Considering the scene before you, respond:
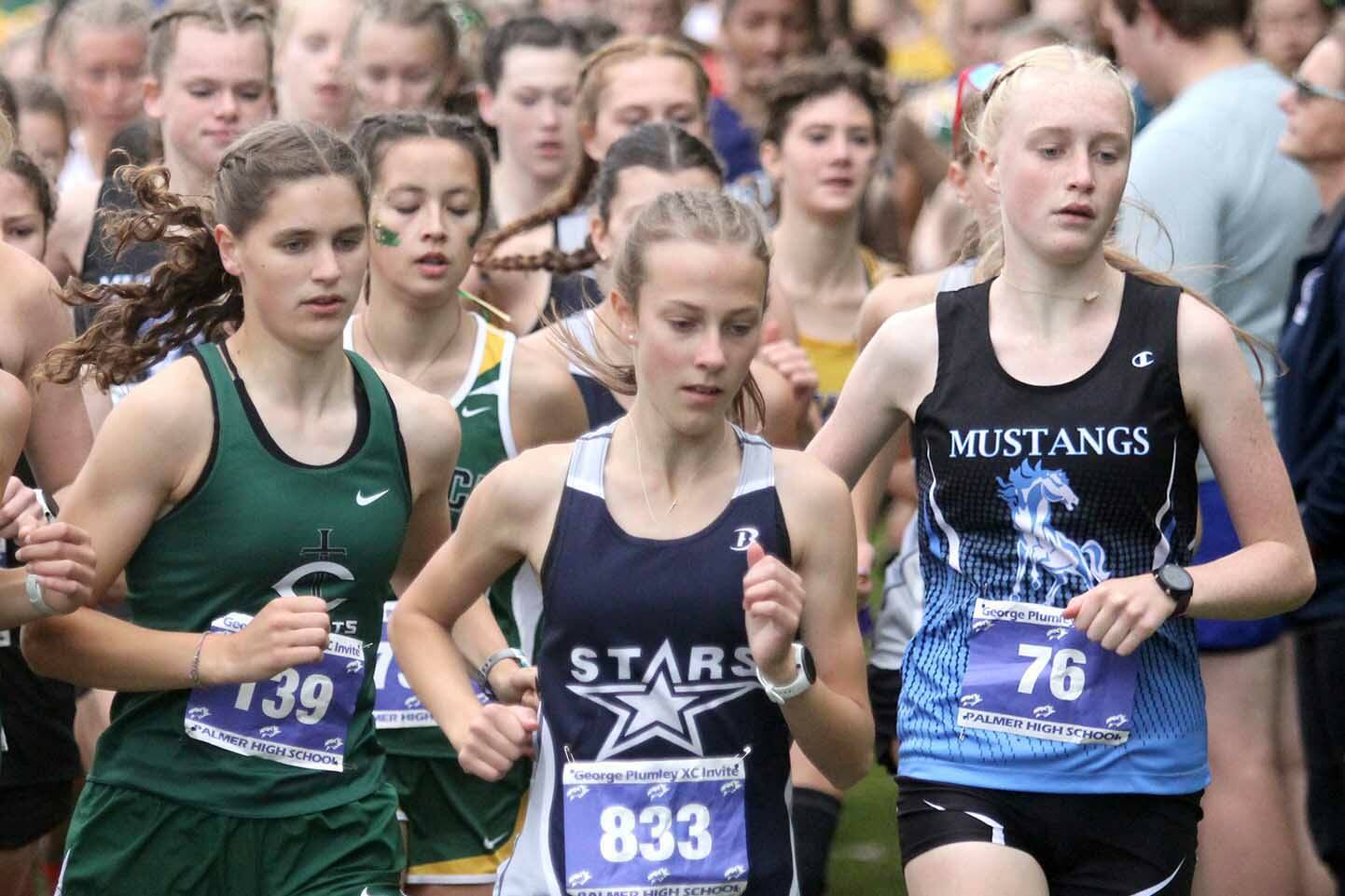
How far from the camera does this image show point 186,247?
440 centimetres

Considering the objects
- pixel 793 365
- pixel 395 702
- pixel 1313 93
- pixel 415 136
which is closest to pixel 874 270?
pixel 793 365

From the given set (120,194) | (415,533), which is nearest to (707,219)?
(415,533)

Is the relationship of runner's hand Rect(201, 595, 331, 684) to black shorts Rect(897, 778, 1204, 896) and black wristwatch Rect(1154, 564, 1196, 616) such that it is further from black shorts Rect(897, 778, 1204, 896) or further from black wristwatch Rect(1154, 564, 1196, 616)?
black wristwatch Rect(1154, 564, 1196, 616)

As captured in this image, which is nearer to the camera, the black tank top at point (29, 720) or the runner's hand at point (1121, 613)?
the runner's hand at point (1121, 613)

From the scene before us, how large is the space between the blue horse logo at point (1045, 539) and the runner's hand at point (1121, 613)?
189 mm

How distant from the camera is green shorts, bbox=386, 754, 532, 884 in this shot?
500cm

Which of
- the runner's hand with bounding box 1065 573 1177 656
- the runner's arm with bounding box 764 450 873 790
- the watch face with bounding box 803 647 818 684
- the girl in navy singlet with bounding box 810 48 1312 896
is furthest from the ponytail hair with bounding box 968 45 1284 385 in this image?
the watch face with bounding box 803 647 818 684

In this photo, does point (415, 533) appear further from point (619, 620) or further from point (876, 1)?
point (876, 1)

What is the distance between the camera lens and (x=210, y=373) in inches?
157

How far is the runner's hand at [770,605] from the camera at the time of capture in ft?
11.1

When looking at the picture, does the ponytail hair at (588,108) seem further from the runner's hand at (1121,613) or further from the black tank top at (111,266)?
the runner's hand at (1121,613)

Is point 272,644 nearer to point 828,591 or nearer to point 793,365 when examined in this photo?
point 828,591

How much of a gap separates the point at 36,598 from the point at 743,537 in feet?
4.12

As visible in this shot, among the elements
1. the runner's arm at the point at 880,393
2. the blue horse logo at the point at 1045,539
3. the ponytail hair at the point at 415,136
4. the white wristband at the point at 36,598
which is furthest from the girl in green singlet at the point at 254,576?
the ponytail hair at the point at 415,136
